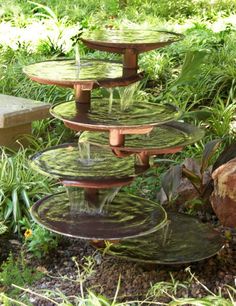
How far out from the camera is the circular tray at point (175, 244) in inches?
146

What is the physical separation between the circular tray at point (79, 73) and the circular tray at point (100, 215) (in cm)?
66

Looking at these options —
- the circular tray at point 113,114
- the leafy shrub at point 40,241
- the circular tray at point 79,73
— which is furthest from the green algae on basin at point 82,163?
the leafy shrub at point 40,241

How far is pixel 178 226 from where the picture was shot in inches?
161

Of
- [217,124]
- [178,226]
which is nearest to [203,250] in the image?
[178,226]

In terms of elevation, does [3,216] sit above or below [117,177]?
below

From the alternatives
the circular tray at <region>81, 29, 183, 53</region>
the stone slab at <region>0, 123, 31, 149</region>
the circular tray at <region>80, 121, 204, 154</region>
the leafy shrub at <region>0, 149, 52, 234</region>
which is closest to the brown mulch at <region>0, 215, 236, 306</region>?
the leafy shrub at <region>0, 149, 52, 234</region>

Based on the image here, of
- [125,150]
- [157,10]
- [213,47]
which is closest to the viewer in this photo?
[125,150]

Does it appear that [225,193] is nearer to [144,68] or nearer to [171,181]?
[171,181]

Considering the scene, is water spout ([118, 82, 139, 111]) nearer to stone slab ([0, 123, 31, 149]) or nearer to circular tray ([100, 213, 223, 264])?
circular tray ([100, 213, 223, 264])

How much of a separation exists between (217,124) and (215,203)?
1.57 m

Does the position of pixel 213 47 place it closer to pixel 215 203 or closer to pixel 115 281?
pixel 215 203

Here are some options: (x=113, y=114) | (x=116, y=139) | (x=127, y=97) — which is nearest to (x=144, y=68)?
(x=127, y=97)

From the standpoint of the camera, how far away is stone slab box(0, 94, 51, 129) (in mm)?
5332

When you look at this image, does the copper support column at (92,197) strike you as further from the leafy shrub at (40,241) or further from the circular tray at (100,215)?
the leafy shrub at (40,241)
